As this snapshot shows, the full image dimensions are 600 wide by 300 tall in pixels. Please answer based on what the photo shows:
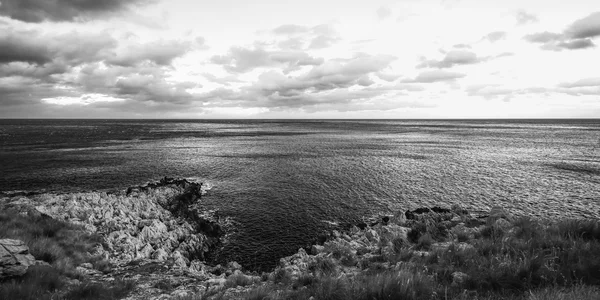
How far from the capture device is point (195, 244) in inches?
810

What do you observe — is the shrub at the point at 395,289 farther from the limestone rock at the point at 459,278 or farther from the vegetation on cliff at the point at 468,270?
the limestone rock at the point at 459,278

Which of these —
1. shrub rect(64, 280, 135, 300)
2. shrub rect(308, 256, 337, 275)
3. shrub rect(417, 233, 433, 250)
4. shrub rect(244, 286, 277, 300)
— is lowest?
shrub rect(308, 256, 337, 275)

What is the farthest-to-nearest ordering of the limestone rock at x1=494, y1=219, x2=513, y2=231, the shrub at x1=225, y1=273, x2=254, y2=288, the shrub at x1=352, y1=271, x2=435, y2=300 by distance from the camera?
the limestone rock at x1=494, y1=219, x2=513, y2=231
the shrub at x1=225, y1=273, x2=254, y2=288
the shrub at x1=352, y1=271, x2=435, y2=300

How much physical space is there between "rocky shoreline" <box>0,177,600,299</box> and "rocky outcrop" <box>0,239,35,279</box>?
5 centimetres

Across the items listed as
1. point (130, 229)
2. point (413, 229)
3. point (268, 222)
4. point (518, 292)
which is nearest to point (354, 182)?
point (268, 222)

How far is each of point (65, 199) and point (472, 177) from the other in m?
50.8

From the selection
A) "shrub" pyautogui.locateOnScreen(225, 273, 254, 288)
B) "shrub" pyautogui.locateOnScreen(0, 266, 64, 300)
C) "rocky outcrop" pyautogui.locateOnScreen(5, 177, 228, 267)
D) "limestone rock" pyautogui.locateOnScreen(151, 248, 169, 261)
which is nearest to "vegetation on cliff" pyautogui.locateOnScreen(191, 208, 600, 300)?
"shrub" pyautogui.locateOnScreen(225, 273, 254, 288)

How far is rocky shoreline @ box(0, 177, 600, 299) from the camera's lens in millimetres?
11180

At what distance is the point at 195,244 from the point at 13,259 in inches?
464

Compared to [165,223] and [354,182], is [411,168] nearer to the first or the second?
[354,182]

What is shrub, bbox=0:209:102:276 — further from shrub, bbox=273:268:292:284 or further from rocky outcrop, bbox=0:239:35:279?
shrub, bbox=273:268:292:284

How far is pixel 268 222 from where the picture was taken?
84.5 feet

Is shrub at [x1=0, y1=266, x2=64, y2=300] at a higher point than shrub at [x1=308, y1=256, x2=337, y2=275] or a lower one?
higher

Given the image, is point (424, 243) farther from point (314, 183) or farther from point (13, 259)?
point (314, 183)
